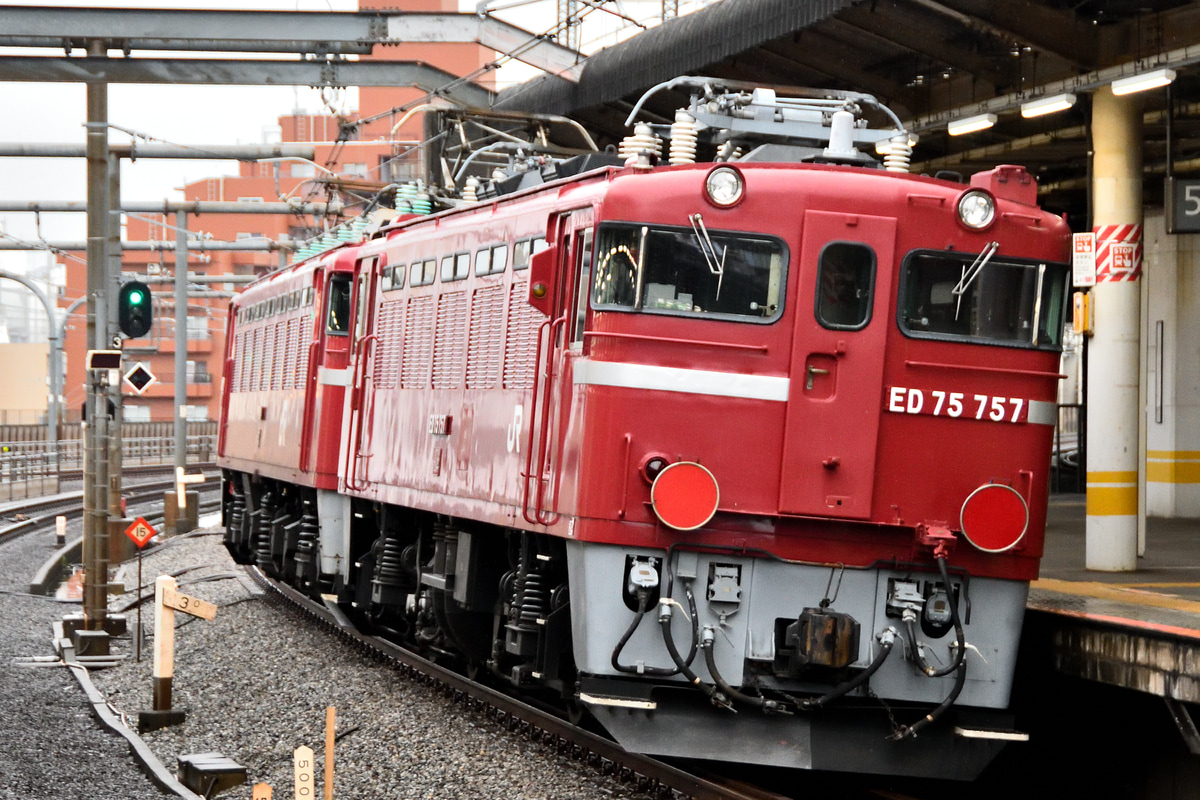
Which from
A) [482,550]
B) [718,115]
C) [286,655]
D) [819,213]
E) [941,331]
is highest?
[718,115]

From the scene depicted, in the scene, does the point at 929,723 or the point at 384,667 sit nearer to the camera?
the point at 929,723

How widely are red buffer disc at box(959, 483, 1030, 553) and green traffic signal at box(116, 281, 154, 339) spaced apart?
11.1 metres

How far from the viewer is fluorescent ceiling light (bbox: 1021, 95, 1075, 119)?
13797 mm

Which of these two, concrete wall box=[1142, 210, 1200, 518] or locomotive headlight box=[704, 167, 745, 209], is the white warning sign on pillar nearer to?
locomotive headlight box=[704, 167, 745, 209]

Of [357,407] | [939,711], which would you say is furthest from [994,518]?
[357,407]

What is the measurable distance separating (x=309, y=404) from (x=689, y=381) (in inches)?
332

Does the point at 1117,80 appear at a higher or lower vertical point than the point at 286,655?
higher

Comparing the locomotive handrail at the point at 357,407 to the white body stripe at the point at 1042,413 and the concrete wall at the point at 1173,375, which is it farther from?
the concrete wall at the point at 1173,375

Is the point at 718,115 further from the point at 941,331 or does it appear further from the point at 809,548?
the point at 809,548

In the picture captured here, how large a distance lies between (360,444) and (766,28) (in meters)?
5.79

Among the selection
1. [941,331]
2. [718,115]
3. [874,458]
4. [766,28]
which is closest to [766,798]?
[874,458]

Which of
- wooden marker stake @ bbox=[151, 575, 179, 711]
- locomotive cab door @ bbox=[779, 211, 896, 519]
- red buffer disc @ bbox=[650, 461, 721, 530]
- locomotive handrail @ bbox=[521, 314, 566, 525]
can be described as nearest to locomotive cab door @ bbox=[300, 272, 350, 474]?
wooden marker stake @ bbox=[151, 575, 179, 711]

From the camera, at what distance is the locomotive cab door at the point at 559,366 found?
31.6ft

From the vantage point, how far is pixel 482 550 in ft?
38.8
